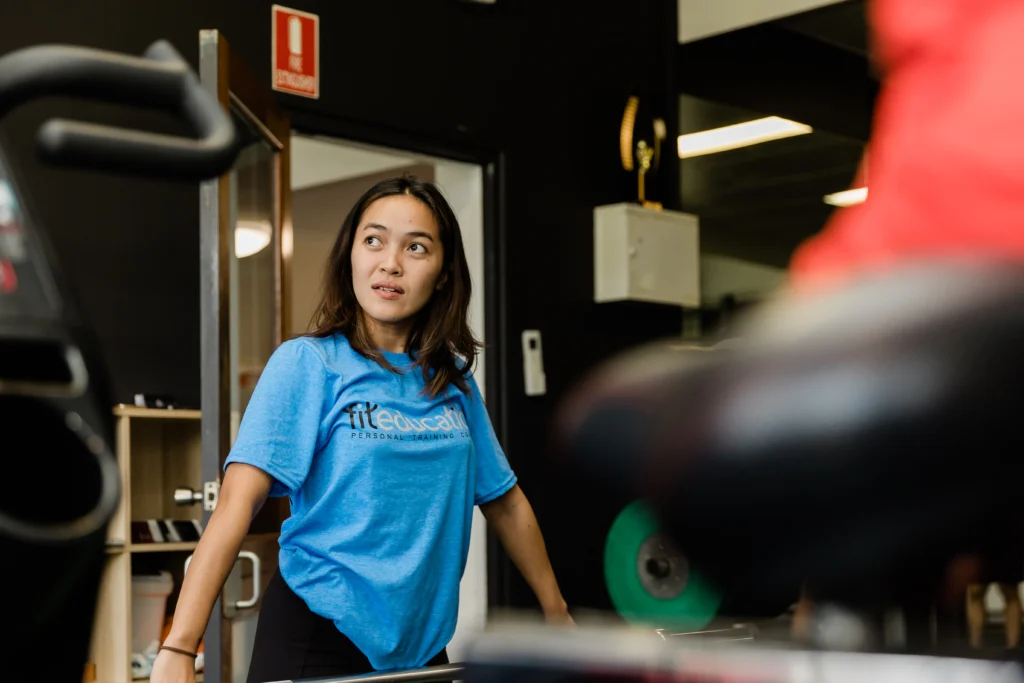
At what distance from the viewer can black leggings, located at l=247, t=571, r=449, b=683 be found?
74.8 inches

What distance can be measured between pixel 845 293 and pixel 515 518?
1593mm

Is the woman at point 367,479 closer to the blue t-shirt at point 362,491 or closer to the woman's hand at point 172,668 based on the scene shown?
the blue t-shirt at point 362,491

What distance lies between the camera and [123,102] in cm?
62

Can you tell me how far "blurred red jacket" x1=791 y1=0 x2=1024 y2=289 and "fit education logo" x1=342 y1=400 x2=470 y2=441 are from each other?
135cm

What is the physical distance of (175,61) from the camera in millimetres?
631

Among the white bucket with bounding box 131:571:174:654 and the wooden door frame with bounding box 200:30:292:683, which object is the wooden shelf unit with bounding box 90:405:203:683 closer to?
the white bucket with bounding box 131:571:174:654

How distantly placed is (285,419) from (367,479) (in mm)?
151

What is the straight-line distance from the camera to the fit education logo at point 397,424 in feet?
6.33

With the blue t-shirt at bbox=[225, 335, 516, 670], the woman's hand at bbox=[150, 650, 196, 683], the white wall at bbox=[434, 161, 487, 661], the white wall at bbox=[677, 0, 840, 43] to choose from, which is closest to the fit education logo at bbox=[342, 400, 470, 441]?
the blue t-shirt at bbox=[225, 335, 516, 670]

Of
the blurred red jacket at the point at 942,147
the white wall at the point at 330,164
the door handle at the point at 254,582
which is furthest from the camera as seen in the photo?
the white wall at the point at 330,164

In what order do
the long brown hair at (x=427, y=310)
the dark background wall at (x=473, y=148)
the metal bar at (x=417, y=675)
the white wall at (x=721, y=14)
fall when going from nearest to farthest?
the metal bar at (x=417, y=675), the long brown hair at (x=427, y=310), the dark background wall at (x=473, y=148), the white wall at (x=721, y=14)

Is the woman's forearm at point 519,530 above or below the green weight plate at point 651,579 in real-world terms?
below

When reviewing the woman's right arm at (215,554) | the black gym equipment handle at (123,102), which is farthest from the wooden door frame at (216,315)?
the black gym equipment handle at (123,102)

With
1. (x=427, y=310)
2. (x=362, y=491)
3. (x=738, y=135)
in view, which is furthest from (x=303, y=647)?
(x=738, y=135)
